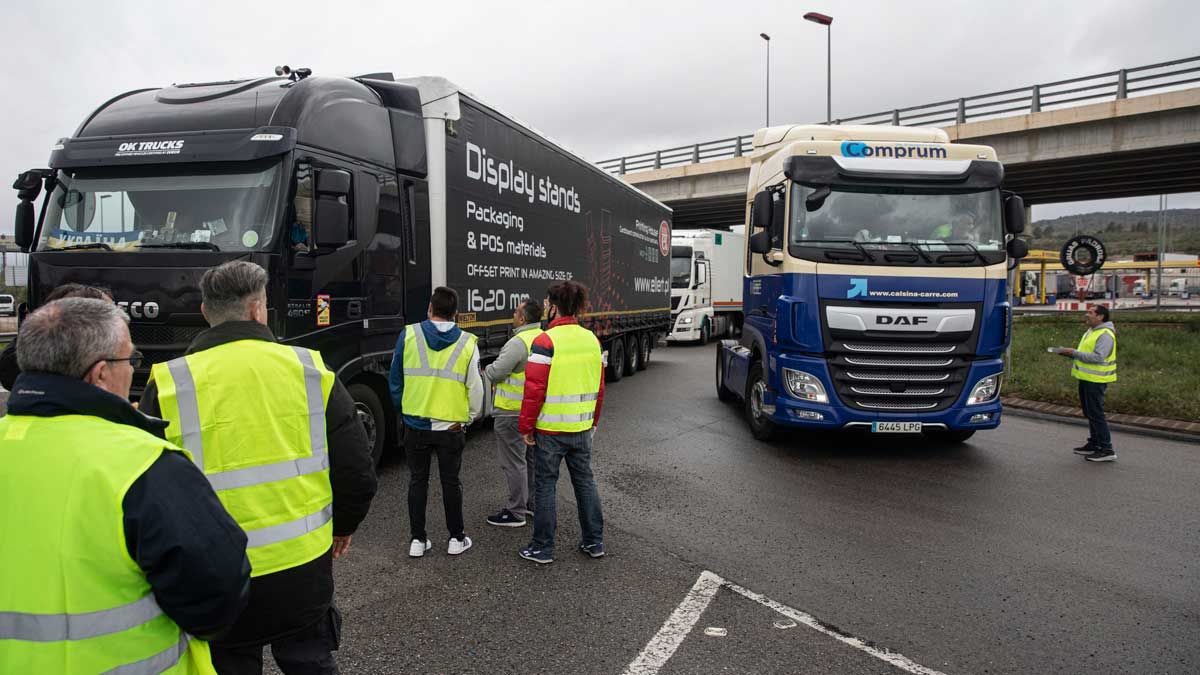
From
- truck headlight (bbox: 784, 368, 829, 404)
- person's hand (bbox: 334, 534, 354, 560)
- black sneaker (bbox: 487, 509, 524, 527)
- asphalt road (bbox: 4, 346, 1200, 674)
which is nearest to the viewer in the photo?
person's hand (bbox: 334, 534, 354, 560)

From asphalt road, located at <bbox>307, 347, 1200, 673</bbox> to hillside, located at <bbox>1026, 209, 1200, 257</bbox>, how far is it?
3598 inches

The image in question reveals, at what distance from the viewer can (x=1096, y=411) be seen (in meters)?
7.88

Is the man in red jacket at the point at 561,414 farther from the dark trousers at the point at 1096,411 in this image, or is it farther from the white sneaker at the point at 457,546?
the dark trousers at the point at 1096,411

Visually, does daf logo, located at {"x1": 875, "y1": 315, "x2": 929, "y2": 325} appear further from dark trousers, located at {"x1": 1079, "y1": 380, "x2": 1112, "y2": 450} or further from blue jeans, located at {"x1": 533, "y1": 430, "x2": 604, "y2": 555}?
blue jeans, located at {"x1": 533, "y1": 430, "x2": 604, "y2": 555}

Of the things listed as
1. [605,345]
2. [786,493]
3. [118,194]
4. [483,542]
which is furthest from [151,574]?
[605,345]

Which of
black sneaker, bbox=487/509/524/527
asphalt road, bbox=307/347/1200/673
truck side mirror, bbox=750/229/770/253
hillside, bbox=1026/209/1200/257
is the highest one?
hillside, bbox=1026/209/1200/257

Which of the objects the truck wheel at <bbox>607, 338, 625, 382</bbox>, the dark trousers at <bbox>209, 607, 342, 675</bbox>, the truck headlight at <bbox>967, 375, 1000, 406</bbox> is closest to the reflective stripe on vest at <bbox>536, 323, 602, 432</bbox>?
the dark trousers at <bbox>209, 607, 342, 675</bbox>

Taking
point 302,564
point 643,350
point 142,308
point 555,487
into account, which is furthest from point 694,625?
point 643,350

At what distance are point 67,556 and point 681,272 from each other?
21615 mm

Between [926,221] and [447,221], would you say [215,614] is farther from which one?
[926,221]

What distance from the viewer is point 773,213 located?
7.99 m

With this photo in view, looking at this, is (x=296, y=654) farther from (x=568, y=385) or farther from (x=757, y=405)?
(x=757, y=405)

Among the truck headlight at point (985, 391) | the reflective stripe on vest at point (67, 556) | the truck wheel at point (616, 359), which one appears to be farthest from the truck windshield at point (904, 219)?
the reflective stripe on vest at point (67, 556)

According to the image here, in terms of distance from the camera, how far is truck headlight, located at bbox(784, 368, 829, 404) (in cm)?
750
